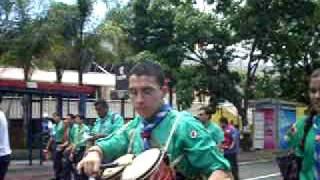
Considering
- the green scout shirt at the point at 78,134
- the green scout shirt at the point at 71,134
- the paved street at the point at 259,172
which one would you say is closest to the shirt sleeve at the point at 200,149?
the green scout shirt at the point at 78,134

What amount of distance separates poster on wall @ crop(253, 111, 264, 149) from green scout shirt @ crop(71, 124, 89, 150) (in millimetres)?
15151

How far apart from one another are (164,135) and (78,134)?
38.5 feet

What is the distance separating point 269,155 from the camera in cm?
2922

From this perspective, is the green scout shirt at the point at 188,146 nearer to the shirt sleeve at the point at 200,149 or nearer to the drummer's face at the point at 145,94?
the shirt sleeve at the point at 200,149

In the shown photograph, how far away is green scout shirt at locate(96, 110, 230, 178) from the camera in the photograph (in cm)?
366

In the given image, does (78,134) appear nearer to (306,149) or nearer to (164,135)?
(306,149)

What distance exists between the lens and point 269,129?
29719 millimetres

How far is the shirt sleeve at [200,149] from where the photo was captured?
3639 mm

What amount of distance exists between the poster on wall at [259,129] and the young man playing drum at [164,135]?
86.0 ft

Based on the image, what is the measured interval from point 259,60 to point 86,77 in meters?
10.8

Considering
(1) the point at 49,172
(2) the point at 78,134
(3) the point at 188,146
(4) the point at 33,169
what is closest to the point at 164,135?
(3) the point at 188,146

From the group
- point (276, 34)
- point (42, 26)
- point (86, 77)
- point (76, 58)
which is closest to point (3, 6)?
point (42, 26)

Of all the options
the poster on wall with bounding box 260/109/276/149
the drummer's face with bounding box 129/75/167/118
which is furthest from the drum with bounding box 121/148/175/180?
the poster on wall with bounding box 260/109/276/149

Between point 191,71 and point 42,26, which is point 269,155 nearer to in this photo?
point 191,71
